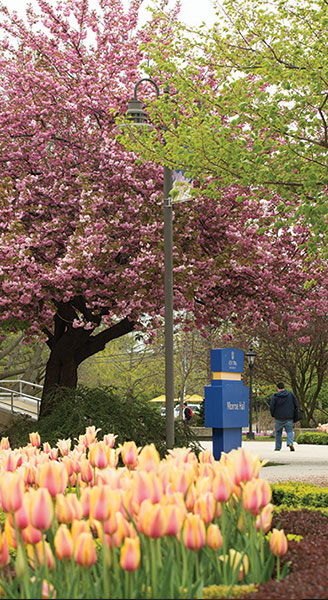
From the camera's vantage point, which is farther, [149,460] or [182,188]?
[182,188]

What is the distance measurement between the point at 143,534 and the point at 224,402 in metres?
12.6

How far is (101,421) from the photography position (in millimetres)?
14398

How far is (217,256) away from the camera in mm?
19078

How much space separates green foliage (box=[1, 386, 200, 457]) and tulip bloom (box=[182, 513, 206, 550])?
1051 cm

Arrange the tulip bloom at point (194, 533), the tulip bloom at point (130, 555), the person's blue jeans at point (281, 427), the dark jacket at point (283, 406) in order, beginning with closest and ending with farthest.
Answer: the tulip bloom at point (130, 555), the tulip bloom at point (194, 533), the dark jacket at point (283, 406), the person's blue jeans at point (281, 427)

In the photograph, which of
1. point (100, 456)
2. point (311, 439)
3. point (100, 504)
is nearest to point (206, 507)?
point (100, 504)

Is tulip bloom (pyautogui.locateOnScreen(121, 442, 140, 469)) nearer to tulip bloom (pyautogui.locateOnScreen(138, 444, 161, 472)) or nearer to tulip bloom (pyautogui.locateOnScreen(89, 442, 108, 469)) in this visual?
tulip bloom (pyautogui.locateOnScreen(89, 442, 108, 469))

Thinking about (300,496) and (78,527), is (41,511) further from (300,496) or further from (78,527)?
(300,496)

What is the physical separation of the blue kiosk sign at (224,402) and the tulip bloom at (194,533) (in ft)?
40.3

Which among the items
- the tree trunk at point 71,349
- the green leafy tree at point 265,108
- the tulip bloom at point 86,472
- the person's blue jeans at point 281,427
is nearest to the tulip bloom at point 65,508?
the tulip bloom at point 86,472

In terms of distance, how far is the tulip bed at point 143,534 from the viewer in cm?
319

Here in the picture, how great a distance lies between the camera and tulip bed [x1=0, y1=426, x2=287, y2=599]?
319 centimetres

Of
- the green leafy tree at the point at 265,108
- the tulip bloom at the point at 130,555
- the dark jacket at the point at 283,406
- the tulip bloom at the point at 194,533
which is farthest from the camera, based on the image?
the dark jacket at the point at 283,406

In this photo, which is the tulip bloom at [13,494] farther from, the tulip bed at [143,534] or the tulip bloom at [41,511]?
the tulip bloom at [41,511]
